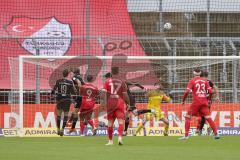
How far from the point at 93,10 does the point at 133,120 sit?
564 centimetres

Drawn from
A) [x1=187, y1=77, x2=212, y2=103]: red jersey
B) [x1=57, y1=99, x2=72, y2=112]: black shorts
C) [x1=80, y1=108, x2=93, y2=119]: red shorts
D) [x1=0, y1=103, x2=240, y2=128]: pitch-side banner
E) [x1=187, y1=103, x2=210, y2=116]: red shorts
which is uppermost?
[x1=187, y1=77, x2=212, y2=103]: red jersey

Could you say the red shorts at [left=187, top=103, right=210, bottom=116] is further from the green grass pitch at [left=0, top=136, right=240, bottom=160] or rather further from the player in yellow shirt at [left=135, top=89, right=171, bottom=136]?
the player in yellow shirt at [left=135, top=89, right=171, bottom=136]

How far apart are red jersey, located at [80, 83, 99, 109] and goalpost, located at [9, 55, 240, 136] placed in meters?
2.02

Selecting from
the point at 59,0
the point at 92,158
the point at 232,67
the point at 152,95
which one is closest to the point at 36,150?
the point at 92,158

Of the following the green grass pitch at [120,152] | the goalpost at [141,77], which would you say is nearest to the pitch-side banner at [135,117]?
the goalpost at [141,77]

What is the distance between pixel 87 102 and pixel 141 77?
3.73 metres

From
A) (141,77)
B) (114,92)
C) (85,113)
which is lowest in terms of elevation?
(85,113)

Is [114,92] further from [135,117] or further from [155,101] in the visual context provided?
[135,117]

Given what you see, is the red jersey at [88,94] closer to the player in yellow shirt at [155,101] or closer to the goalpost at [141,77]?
the player in yellow shirt at [155,101]

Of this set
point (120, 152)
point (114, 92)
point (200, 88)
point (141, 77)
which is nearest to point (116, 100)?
point (114, 92)

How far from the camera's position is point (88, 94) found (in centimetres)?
2400

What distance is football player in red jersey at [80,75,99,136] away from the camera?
2398cm

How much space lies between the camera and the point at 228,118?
26219 mm

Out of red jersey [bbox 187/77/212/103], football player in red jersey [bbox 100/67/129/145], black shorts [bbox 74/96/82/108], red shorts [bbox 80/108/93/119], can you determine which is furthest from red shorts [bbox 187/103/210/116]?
black shorts [bbox 74/96/82/108]
